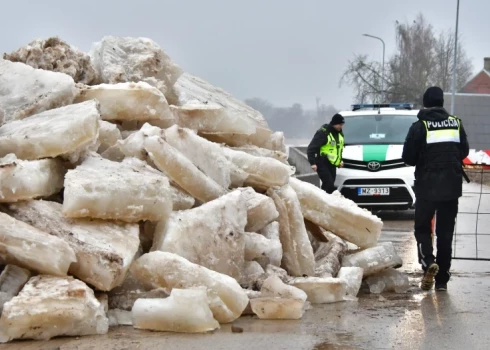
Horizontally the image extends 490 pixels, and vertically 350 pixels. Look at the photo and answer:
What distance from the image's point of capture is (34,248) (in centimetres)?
570

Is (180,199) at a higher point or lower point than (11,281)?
higher

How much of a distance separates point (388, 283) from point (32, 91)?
337 centimetres

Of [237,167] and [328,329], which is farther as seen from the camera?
[237,167]

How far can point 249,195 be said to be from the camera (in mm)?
7199

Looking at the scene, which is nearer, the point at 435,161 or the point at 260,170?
the point at 260,170

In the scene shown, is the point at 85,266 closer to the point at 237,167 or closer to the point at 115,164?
the point at 115,164

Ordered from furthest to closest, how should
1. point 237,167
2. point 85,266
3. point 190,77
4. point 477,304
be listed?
point 190,77
point 237,167
point 477,304
point 85,266

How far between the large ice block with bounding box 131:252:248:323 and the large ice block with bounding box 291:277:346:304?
89 centimetres

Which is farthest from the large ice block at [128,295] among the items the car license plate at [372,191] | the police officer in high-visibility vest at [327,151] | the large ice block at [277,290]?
the car license plate at [372,191]

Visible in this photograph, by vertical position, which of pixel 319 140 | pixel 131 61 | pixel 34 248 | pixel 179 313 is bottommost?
pixel 179 313

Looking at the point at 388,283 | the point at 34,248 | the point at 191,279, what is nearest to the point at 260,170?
the point at 388,283

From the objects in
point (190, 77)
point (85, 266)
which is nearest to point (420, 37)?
point (190, 77)

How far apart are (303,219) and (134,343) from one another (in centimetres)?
279

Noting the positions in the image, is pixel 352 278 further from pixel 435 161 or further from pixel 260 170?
pixel 435 161
